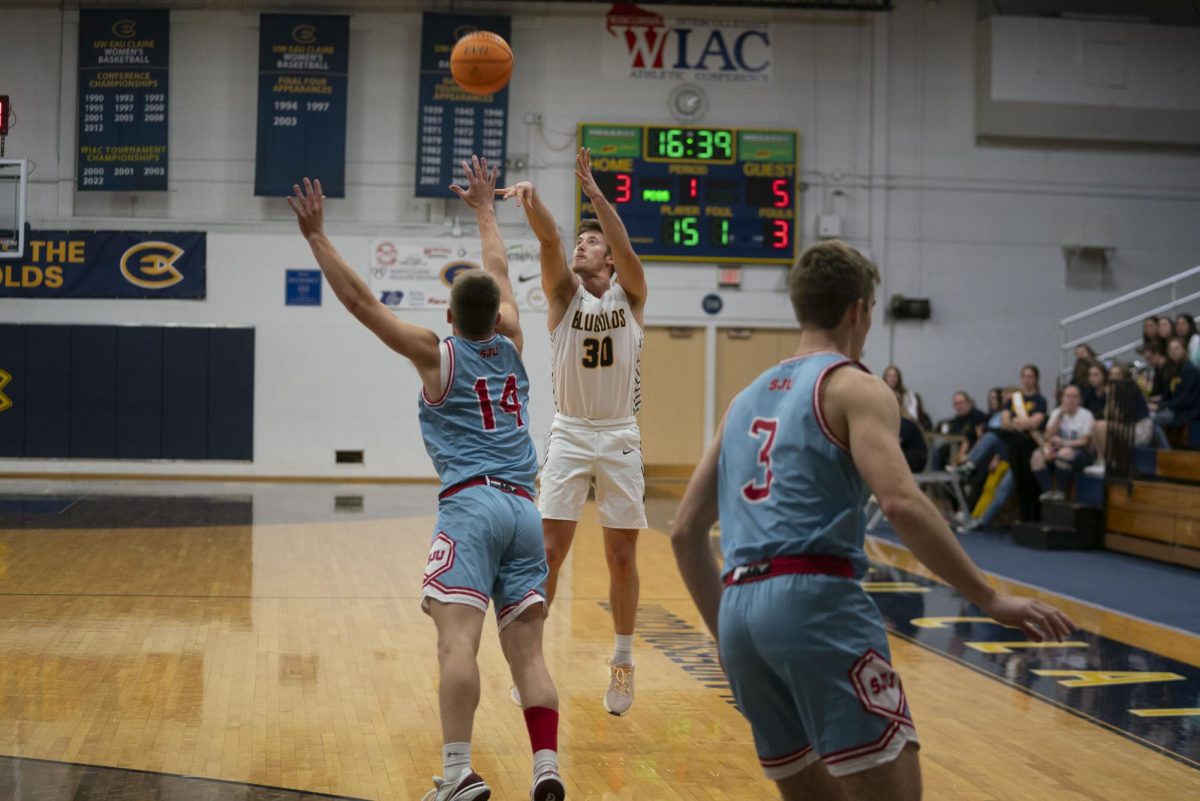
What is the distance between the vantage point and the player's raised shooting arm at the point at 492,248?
459 centimetres

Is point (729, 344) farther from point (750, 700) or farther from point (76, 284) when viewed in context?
point (750, 700)

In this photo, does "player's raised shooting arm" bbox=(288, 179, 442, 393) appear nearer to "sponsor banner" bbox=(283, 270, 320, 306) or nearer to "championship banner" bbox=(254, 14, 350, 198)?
"championship banner" bbox=(254, 14, 350, 198)

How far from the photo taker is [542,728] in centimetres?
421

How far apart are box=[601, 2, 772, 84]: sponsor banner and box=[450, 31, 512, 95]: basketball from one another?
11295mm

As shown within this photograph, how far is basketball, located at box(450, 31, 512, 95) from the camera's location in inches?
288

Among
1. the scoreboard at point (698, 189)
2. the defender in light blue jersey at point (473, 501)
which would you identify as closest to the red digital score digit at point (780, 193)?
the scoreboard at point (698, 189)

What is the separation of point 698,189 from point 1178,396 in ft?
23.4

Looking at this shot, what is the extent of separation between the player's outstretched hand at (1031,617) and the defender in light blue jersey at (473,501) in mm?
1873

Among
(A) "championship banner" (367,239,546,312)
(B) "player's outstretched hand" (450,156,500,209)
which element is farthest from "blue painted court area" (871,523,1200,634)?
(A) "championship banner" (367,239,546,312)

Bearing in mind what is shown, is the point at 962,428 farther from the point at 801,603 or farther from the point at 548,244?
the point at 801,603

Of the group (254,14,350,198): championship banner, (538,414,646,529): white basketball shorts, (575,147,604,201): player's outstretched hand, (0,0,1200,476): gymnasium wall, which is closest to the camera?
(575,147,604,201): player's outstretched hand

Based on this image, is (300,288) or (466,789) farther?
(300,288)

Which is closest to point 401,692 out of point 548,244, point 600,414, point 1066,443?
point 600,414

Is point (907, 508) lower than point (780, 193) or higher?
lower
